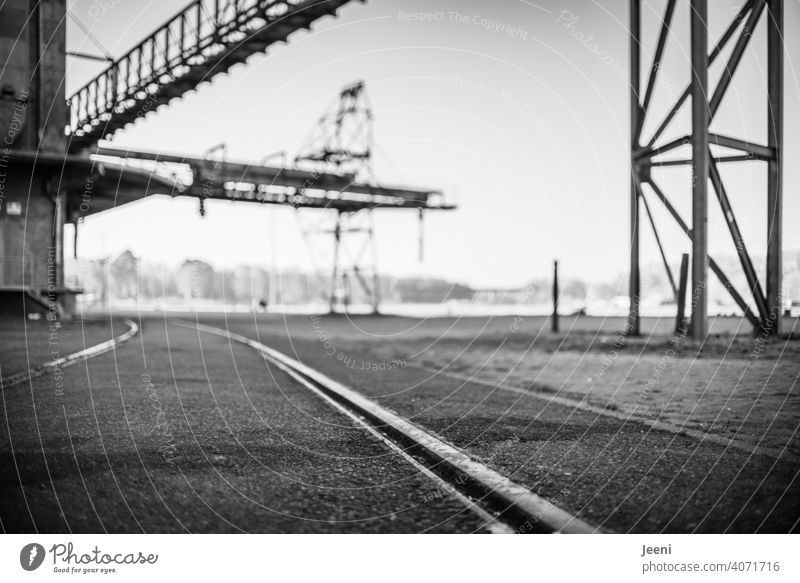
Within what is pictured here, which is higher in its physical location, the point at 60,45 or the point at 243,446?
the point at 60,45

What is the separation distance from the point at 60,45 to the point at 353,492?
21179mm

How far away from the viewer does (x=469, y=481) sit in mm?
3162

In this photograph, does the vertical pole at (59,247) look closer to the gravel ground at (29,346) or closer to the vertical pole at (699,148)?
the gravel ground at (29,346)

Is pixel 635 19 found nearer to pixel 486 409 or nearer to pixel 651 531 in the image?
pixel 486 409

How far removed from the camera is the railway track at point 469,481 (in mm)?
2674

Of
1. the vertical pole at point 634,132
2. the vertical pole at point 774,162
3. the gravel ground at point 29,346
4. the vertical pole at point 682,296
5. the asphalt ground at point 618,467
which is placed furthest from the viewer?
the vertical pole at point 634,132

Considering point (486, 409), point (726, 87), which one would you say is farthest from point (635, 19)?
point (486, 409)

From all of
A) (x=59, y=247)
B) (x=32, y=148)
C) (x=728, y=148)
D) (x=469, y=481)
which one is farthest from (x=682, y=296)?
(x=59, y=247)

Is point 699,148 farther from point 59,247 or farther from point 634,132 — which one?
point 59,247

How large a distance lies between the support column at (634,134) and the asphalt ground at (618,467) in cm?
586

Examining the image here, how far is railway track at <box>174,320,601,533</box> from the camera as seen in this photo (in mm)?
2674

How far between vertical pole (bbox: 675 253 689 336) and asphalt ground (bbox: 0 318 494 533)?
21.3 feet

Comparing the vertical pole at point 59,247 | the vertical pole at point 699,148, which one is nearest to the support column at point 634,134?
the vertical pole at point 699,148
